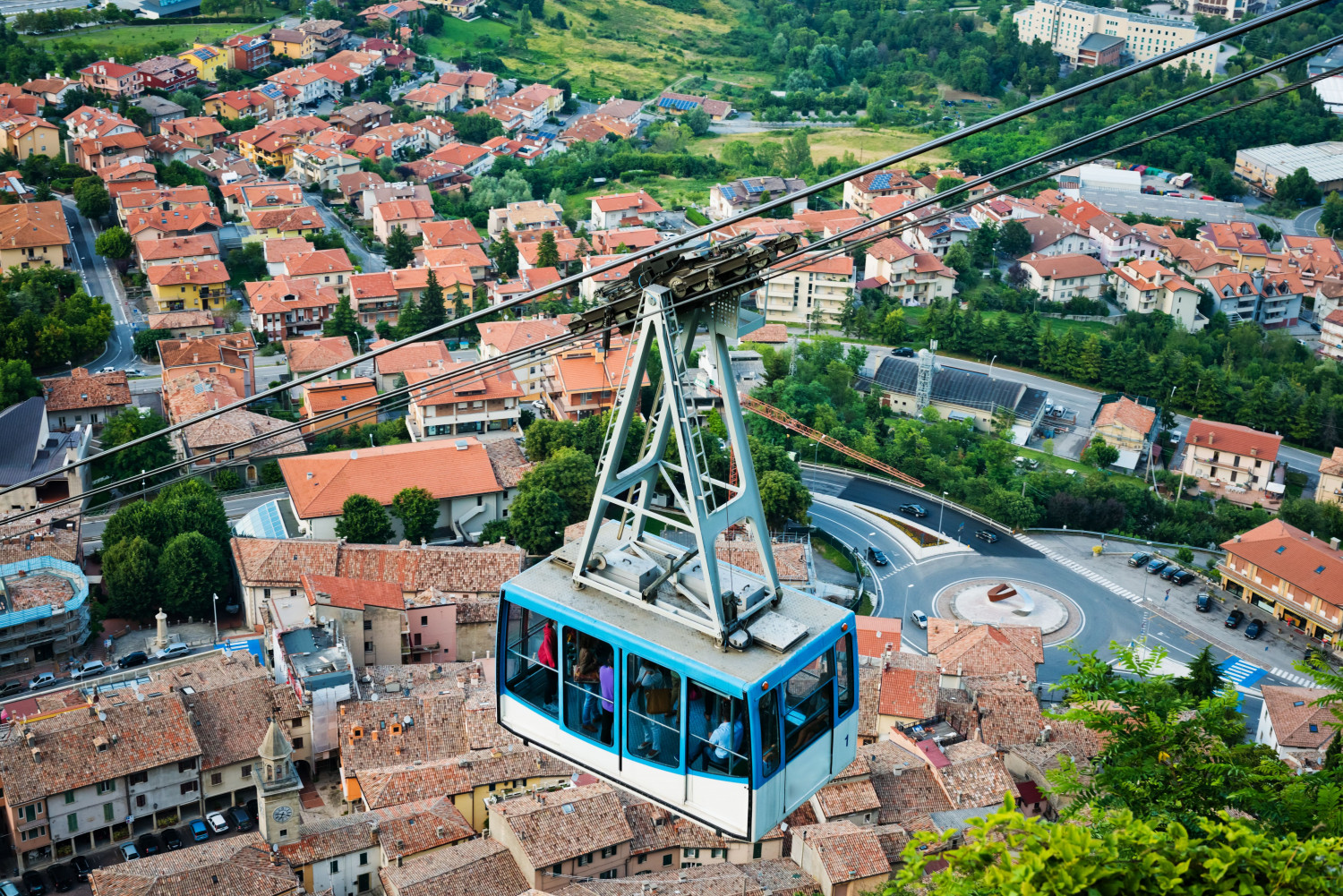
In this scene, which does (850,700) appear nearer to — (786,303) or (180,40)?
(786,303)

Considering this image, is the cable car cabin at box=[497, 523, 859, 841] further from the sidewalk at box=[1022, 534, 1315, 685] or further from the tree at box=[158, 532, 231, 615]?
the sidewalk at box=[1022, 534, 1315, 685]

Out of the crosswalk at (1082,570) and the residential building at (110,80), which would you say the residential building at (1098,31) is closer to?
the residential building at (110,80)

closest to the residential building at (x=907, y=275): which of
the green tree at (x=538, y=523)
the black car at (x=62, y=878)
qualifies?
the green tree at (x=538, y=523)

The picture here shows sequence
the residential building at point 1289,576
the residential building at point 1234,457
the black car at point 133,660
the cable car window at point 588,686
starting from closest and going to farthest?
the cable car window at point 588,686 < the black car at point 133,660 < the residential building at point 1289,576 < the residential building at point 1234,457

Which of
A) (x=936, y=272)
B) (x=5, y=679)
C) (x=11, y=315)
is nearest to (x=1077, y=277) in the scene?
(x=936, y=272)

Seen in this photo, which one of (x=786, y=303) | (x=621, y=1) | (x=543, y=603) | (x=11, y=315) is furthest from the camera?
(x=621, y=1)
